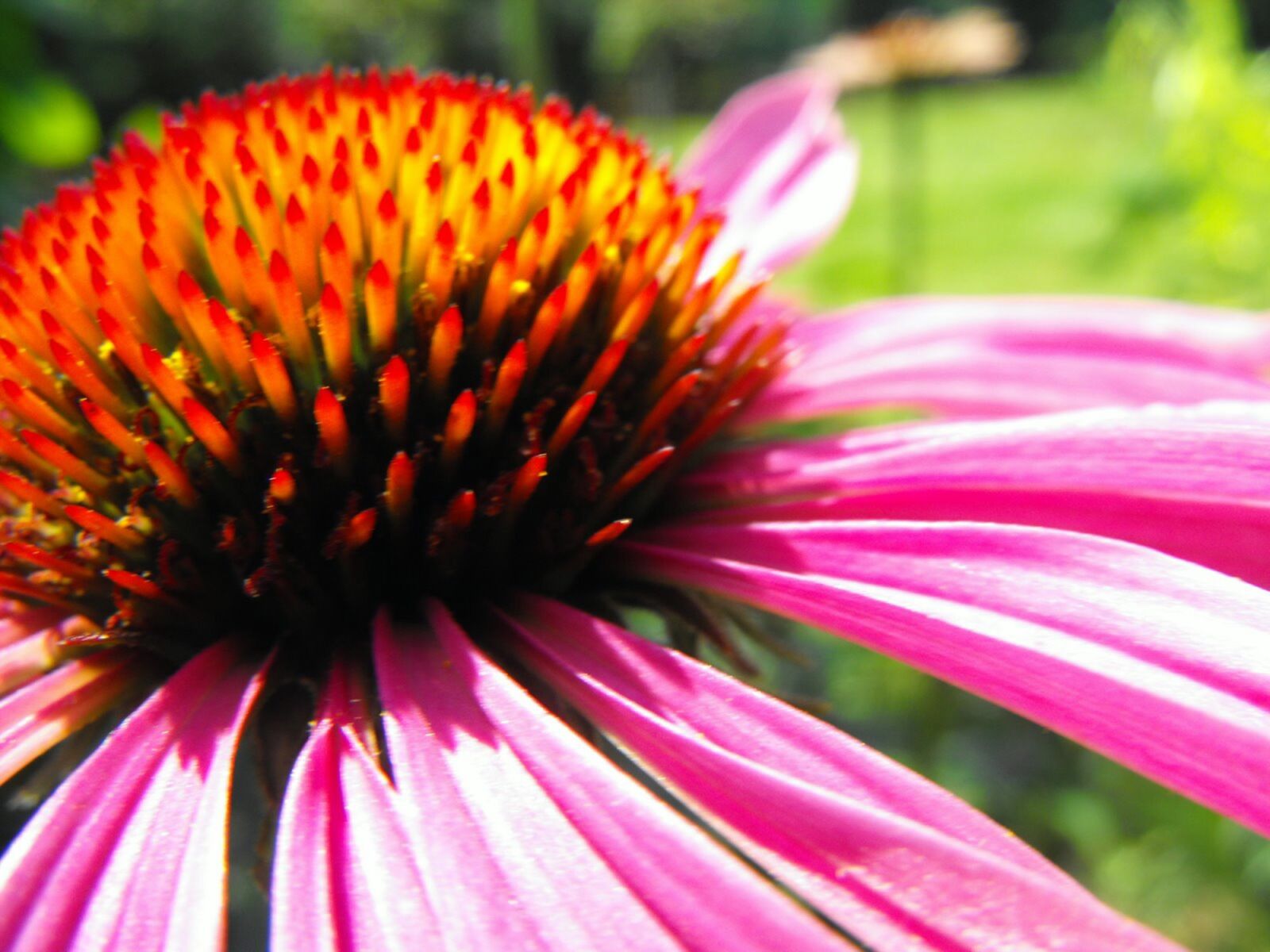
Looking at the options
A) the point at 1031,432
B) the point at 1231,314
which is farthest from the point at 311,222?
the point at 1231,314

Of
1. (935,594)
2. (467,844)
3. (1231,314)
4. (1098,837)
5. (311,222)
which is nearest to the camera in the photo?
(467,844)

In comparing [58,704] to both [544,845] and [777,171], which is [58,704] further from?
[777,171]

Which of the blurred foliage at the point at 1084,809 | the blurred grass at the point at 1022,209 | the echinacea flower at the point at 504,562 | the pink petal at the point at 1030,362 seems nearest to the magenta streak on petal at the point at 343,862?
the echinacea flower at the point at 504,562

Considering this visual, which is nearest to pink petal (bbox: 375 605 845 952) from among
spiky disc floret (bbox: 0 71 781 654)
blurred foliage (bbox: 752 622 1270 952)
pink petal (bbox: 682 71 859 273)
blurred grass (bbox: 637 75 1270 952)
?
spiky disc floret (bbox: 0 71 781 654)

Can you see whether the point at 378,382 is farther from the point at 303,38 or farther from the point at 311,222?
the point at 303,38

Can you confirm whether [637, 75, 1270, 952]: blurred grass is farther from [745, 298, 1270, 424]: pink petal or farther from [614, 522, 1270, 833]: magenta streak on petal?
[745, 298, 1270, 424]: pink petal

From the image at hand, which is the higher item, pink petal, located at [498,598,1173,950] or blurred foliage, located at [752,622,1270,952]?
pink petal, located at [498,598,1173,950]

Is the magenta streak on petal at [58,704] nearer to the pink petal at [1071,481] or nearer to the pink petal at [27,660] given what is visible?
the pink petal at [27,660]
